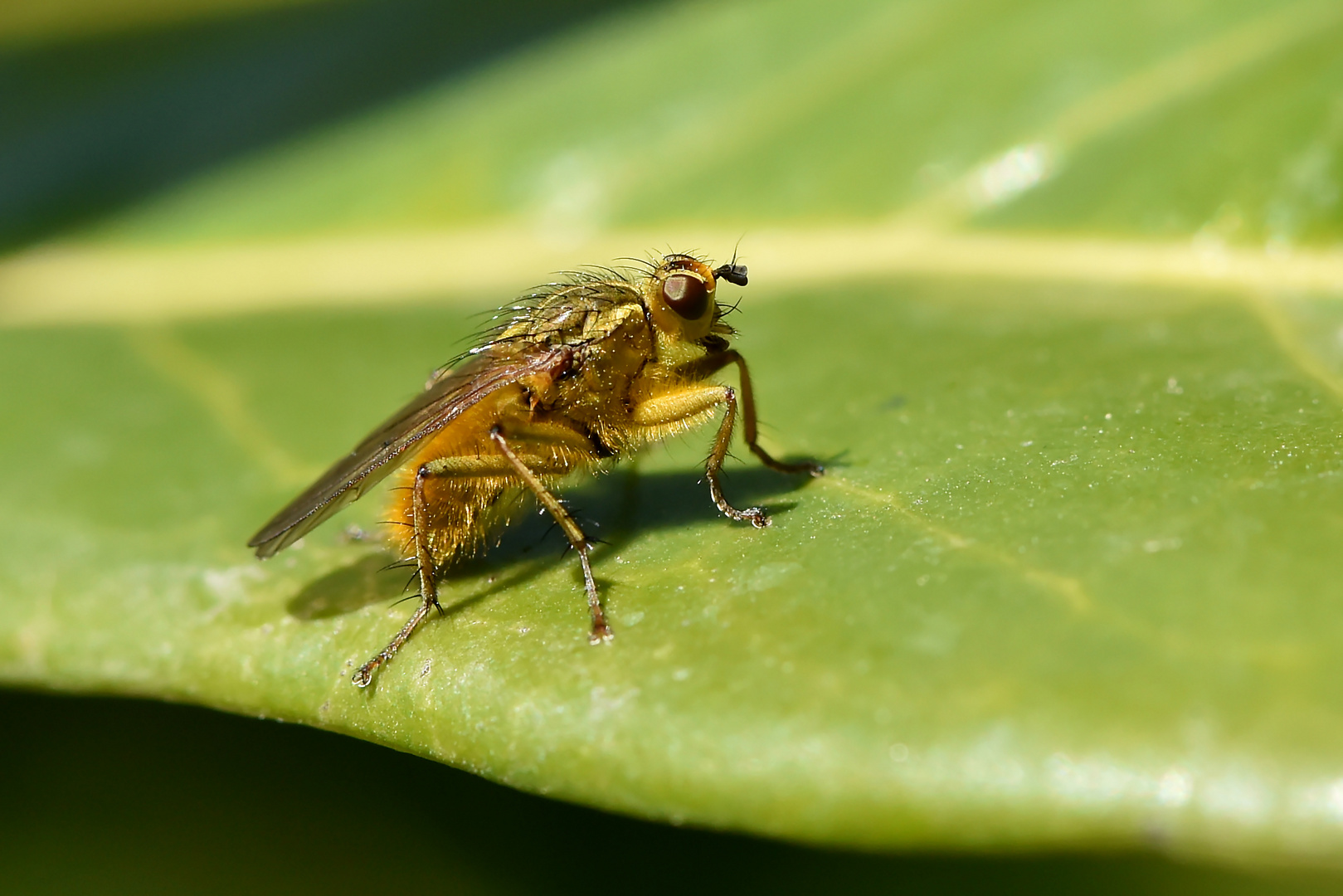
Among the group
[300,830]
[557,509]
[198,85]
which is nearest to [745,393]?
[557,509]

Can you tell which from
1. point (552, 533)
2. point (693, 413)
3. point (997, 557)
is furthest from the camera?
point (552, 533)

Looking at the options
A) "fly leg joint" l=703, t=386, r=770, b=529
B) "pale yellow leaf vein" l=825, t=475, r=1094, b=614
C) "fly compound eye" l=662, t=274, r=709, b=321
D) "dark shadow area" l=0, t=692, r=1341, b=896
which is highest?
"fly compound eye" l=662, t=274, r=709, b=321

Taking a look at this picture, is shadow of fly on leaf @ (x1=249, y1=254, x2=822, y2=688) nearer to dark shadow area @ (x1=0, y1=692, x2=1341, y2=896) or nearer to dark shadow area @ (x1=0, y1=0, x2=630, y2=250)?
dark shadow area @ (x1=0, y1=692, x2=1341, y2=896)

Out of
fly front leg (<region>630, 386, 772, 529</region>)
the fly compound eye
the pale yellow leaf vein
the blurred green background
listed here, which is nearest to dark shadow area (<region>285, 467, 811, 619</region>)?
the blurred green background

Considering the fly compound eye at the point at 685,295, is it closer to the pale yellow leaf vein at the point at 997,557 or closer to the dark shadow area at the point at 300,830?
the pale yellow leaf vein at the point at 997,557

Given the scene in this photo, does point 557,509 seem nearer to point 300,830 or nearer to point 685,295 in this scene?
point 685,295

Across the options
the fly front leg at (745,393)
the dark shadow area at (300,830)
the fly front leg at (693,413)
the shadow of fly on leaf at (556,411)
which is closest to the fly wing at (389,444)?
the shadow of fly on leaf at (556,411)

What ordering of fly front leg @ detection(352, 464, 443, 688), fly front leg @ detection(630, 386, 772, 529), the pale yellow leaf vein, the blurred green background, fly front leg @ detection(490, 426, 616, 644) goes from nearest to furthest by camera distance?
the blurred green background → the pale yellow leaf vein → fly front leg @ detection(352, 464, 443, 688) → fly front leg @ detection(490, 426, 616, 644) → fly front leg @ detection(630, 386, 772, 529)

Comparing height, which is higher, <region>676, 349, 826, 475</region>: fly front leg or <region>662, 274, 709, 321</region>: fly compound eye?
<region>662, 274, 709, 321</region>: fly compound eye
